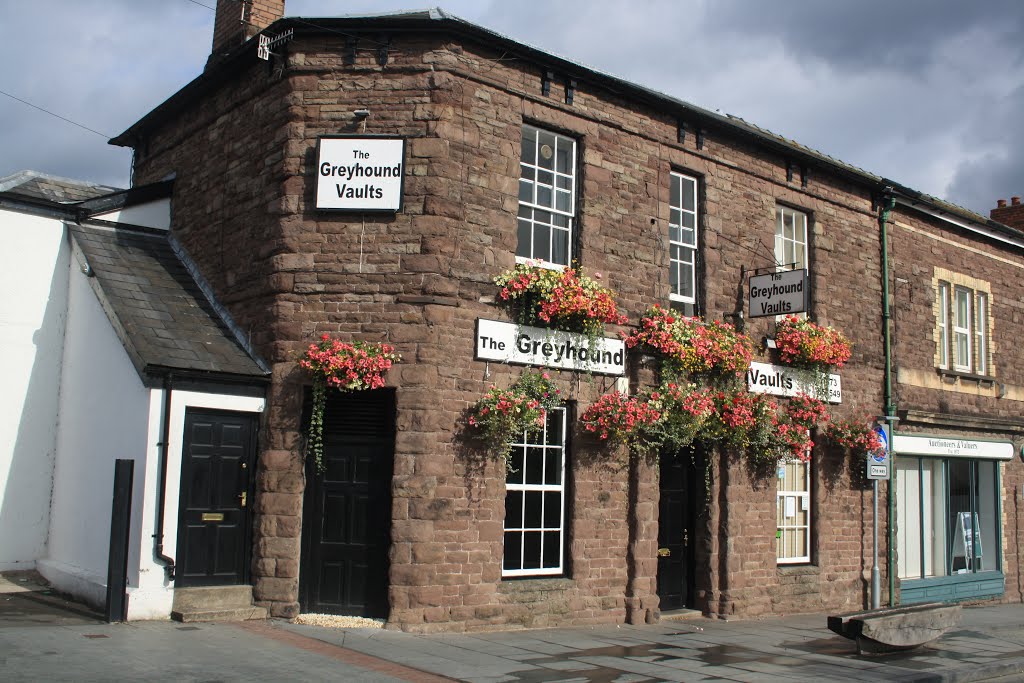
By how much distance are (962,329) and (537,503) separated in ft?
38.2

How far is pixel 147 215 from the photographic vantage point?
14094 millimetres

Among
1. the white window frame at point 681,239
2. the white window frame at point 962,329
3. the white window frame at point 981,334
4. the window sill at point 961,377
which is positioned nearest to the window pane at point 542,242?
the white window frame at point 681,239

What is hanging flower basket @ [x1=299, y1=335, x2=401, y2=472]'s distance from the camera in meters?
10.6

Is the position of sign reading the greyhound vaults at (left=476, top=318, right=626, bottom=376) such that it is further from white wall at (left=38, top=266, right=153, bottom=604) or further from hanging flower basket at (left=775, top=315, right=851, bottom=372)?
white wall at (left=38, top=266, right=153, bottom=604)

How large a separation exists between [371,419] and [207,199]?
181 inches

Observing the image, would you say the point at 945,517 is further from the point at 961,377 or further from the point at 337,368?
the point at 337,368

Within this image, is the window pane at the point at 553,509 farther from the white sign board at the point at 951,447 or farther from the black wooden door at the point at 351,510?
the white sign board at the point at 951,447

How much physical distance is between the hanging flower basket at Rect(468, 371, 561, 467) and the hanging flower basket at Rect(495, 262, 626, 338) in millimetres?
799

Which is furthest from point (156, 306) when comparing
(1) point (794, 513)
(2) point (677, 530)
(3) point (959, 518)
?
(3) point (959, 518)

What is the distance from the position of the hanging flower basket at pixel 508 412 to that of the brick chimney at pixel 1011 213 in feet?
54.3

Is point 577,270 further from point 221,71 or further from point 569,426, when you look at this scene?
point 221,71

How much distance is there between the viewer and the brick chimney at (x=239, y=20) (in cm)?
1411

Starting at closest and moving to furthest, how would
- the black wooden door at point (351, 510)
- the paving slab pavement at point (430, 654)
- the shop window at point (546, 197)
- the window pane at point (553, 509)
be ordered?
the paving slab pavement at point (430, 654) < the black wooden door at point (351, 510) < the window pane at point (553, 509) < the shop window at point (546, 197)

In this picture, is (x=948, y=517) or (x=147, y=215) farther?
(x=948, y=517)
